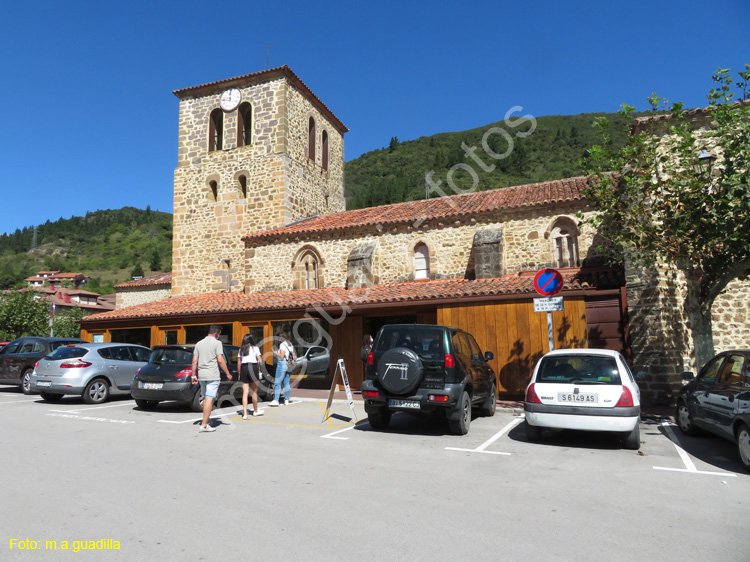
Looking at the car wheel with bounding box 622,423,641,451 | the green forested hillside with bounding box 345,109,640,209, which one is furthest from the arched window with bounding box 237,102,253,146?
the car wheel with bounding box 622,423,641,451

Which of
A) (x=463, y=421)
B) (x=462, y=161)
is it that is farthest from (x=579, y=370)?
(x=462, y=161)

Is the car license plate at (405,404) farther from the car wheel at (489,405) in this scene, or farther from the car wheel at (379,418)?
the car wheel at (489,405)

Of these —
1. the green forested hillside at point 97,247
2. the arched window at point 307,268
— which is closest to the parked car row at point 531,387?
the arched window at point 307,268

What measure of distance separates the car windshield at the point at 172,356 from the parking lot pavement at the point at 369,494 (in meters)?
2.01

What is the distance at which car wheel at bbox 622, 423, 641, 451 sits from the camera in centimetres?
649

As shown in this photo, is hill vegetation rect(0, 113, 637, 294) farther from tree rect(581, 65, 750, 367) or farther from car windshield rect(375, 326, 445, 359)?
car windshield rect(375, 326, 445, 359)

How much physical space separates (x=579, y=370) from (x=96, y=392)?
10.7 metres

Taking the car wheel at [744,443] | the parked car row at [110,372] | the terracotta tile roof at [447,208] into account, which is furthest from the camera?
the terracotta tile roof at [447,208]

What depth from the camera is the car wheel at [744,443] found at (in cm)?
535

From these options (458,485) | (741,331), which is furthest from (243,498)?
(741,331)

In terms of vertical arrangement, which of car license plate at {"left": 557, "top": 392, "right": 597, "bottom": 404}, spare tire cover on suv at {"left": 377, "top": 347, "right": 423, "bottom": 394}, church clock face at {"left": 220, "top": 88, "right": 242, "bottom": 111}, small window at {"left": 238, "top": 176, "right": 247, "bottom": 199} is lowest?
car license plate at {"left": 557, "top": 392, "right": 597, "bottom": 404}

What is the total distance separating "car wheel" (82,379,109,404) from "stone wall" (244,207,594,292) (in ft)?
28.8

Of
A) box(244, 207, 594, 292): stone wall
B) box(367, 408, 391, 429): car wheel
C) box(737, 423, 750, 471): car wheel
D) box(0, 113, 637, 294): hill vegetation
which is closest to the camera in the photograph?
box(737, 423, 750, 471): car wheel

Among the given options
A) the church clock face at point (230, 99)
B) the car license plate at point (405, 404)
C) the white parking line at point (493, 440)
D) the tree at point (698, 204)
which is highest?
the church clock face at point (230, 99)
